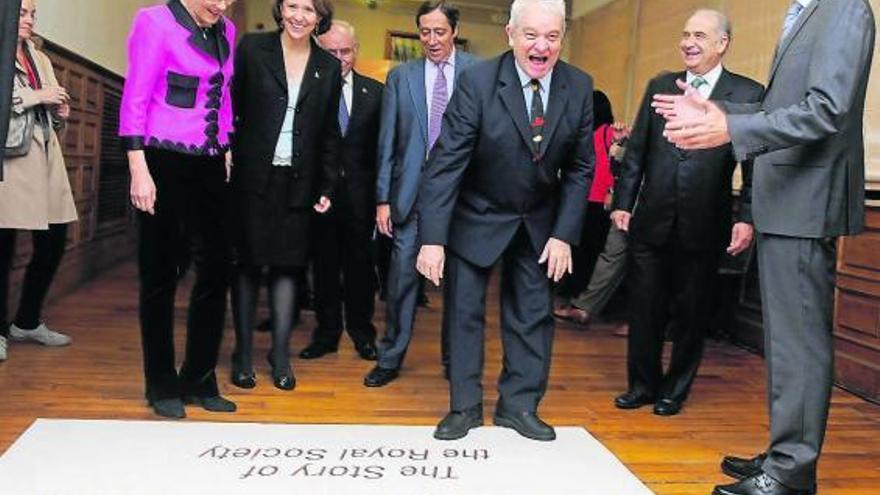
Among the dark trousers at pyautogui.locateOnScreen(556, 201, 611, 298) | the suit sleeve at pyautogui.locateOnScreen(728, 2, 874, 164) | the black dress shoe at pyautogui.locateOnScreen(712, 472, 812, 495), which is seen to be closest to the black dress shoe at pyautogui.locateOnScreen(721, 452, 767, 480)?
the black dress shoe at pyautogui.locateOnScreen(712, 472, 812, 495)

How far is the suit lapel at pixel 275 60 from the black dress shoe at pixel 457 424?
1.25 meters

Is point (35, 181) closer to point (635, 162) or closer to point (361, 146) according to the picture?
point (361, 146)

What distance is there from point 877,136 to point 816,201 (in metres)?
1.79

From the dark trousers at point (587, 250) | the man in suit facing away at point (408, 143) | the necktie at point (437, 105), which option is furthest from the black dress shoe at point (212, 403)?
the dark trousers at point (587, 250)

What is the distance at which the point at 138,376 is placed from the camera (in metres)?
3.11

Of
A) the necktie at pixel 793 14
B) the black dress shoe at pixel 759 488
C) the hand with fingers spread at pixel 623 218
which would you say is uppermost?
the necktie at pixel 793 14

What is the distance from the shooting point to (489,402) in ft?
9.80

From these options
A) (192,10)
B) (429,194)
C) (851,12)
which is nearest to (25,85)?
(192,10)

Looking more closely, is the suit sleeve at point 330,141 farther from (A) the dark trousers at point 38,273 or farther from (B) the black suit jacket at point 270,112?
(A) the dark trousers at point 38,273

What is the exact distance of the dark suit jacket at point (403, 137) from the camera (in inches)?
124

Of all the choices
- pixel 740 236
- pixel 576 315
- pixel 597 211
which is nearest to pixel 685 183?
pixel 740 236

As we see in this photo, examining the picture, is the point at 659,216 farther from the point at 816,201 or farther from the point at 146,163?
the point at 146,163

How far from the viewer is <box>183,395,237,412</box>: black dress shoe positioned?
2705mm

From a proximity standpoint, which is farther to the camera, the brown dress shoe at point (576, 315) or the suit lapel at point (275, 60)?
the brown dress shoe at point (576, 315)
